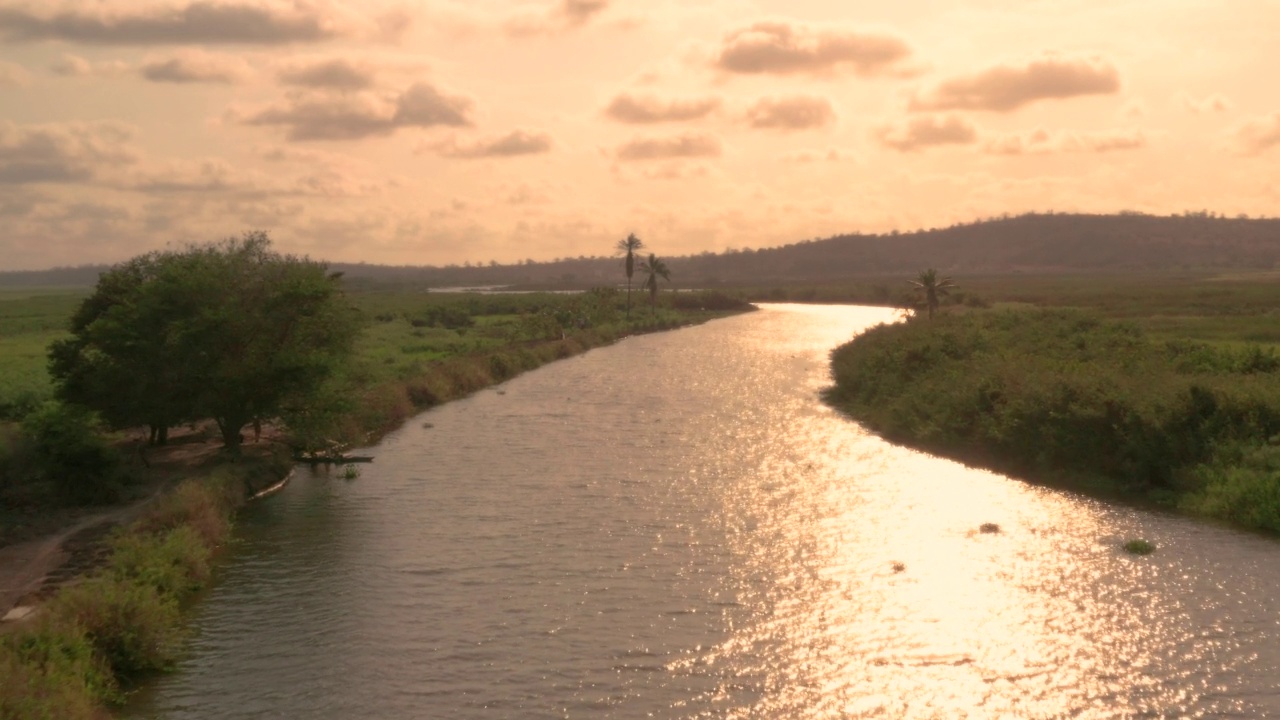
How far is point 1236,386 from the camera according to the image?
39969mm

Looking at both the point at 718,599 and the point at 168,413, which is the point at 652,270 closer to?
the point at 168,413

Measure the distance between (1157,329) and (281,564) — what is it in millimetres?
68175

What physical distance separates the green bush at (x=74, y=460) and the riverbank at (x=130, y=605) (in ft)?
8.38

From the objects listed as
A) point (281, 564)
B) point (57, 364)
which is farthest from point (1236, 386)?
point (57, 364)

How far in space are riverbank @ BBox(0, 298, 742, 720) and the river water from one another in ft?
2.66

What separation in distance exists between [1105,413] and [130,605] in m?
31.9

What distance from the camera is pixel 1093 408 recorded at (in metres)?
40.8

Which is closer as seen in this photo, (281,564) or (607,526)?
(281,564)

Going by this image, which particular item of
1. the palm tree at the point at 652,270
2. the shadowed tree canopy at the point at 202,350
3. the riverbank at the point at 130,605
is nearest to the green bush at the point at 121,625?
the riverbank at the point at 130,605

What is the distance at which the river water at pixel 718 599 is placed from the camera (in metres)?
22.1

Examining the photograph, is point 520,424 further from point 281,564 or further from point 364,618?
point 364,618

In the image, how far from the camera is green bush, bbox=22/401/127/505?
36500 millimetres

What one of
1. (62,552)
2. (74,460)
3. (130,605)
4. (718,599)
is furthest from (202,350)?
(718,599)

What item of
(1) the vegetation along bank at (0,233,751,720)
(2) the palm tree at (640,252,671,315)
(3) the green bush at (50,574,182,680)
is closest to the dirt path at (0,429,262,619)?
(1) the vegetation along bank at (0,233,751,720)
